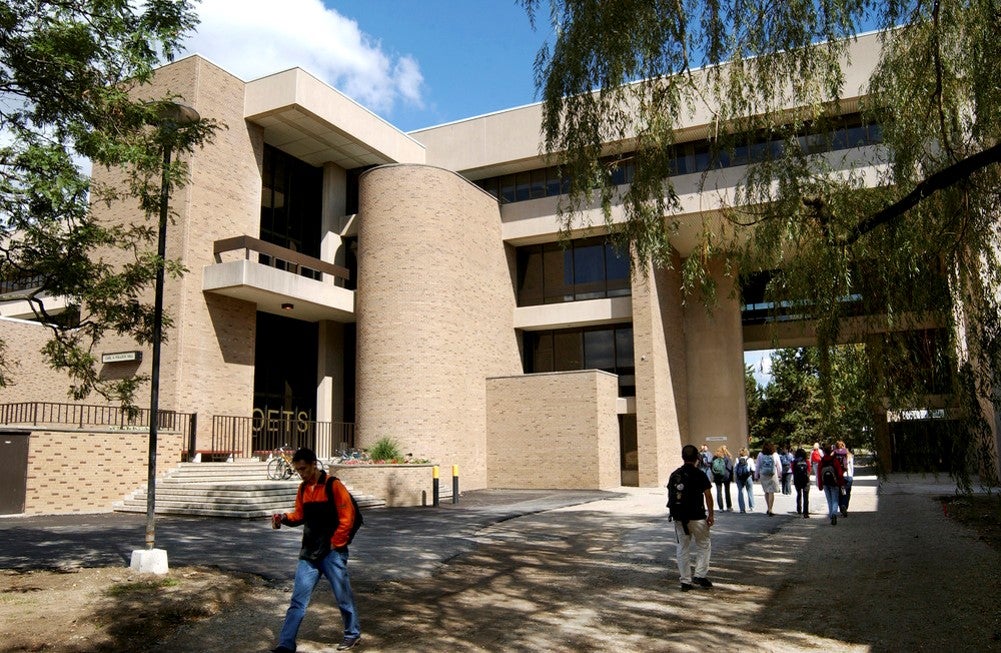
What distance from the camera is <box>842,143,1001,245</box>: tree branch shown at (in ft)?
24.6

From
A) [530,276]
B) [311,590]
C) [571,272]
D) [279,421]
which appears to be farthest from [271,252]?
[311,590]

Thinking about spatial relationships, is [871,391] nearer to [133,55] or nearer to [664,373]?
[133,55]

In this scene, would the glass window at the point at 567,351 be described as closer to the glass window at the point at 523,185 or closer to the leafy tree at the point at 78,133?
the glass window at the point at 523,185

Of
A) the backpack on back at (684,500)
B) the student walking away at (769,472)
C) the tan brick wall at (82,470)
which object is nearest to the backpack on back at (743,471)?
the student walking away at (769,472)

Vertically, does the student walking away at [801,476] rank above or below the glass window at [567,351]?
below

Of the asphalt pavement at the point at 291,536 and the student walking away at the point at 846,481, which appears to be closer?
the asphalt pavement at the point at 291,536

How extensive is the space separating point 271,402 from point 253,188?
718 cm

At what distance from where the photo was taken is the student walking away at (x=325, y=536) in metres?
6.05

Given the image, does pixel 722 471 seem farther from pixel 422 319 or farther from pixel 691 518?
pixel 422 319

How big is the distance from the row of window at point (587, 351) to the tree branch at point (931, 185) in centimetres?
1837

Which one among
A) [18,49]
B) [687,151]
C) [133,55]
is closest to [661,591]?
[133,55]

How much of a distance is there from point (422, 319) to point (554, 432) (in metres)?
6.01

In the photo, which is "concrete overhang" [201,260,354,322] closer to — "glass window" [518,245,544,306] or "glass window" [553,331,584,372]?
"glass window" [518,245,544,306]

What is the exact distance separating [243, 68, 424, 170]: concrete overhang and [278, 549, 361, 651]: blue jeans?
19.9 meters
